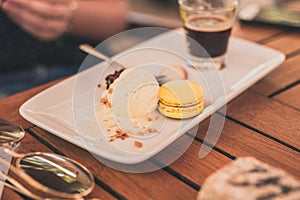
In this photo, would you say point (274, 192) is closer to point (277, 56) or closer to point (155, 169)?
point (155, 169)

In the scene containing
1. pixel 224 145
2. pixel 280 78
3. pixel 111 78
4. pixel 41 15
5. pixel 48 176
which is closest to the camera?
pixel 48 176

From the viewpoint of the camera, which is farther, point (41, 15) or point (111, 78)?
point (41, 15)

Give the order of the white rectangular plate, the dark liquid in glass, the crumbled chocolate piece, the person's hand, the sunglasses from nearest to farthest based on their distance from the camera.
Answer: the sunglasses
the white rectangular plate
the crumbled chocolate piece
the dark liquid in glass
the person's hand

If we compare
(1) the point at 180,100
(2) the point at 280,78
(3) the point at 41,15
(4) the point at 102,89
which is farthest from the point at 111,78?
(3) the point at 41,15

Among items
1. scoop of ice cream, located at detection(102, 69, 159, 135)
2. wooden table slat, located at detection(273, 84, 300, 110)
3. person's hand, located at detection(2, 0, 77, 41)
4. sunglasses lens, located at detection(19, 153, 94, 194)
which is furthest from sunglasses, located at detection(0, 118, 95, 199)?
person's hand, located at detection(2, 0, 77, 41)

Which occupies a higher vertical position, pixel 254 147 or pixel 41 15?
pixel 41 15

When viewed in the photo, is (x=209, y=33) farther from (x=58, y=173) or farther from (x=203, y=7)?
(x=58, y=173)

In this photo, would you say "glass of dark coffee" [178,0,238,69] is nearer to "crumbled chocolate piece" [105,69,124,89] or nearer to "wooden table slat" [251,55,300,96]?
"wooden table slat" [251,55,300,96]
